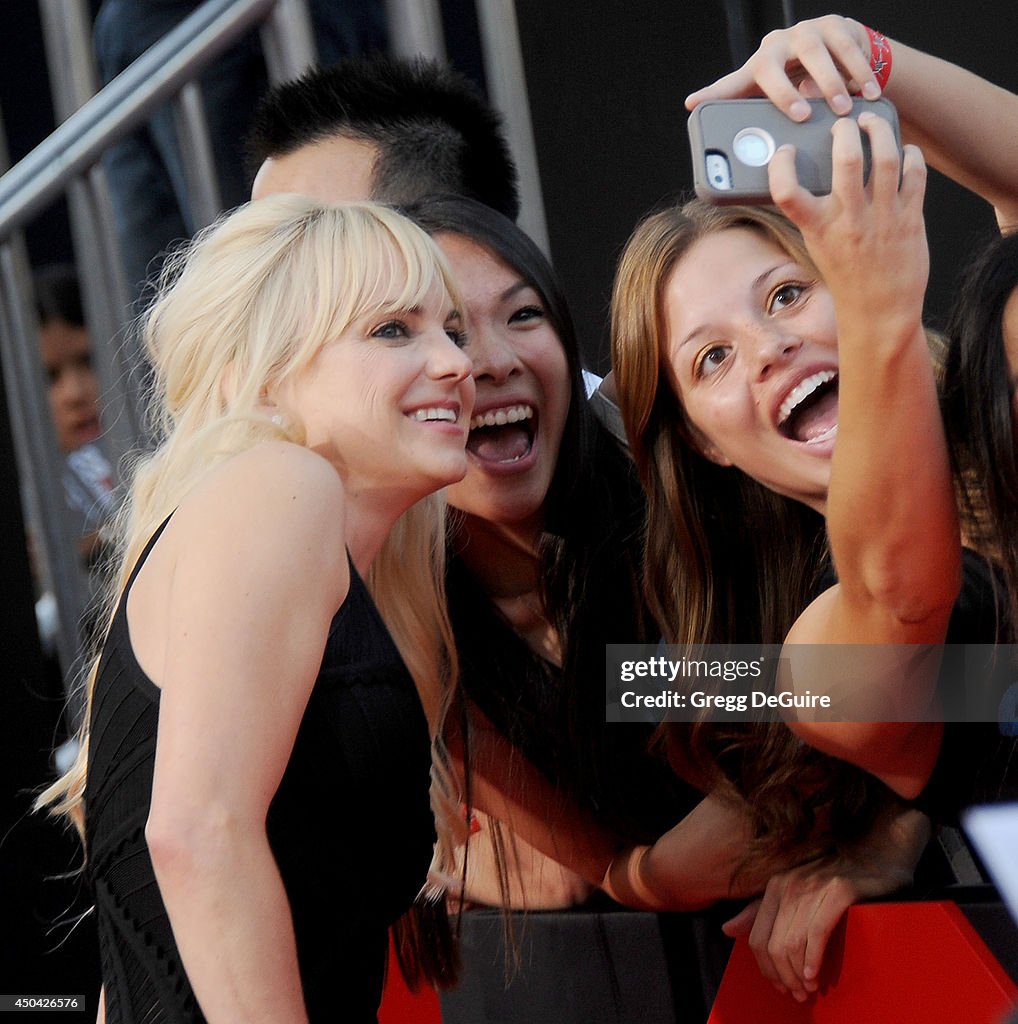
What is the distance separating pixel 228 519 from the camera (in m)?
0.96

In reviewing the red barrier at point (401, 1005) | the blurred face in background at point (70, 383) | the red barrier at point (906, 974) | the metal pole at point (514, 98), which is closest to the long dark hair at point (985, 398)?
the red barrier at point (906, 974)

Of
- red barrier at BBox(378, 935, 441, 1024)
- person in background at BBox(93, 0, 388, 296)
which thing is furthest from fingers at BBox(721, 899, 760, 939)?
person in background at BBox(93, 0, 388, 296)

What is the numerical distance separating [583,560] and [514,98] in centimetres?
50

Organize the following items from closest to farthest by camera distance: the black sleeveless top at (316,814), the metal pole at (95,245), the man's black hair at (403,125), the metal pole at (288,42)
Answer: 1. the black sleeveless top at (316,814)
2. the man's black hair at (403,125)
3. the metal pole at (288,42)
4. the metal pole at (95,245)

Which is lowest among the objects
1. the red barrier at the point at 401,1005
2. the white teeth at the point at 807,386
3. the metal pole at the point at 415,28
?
the red barrier at the point at 401,1005

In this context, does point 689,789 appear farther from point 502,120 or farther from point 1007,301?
point 502,120

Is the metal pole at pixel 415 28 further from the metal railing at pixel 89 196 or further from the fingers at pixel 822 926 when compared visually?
the fingers at pixel 822 926

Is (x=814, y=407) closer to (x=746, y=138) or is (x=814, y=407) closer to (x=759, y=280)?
(x=759, y=280)

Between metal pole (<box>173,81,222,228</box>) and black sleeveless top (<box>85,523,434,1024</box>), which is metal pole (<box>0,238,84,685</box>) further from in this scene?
black sleeveless top (<box>85,523,434,1024</box>)

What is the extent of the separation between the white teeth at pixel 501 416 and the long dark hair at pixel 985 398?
44 centimetres

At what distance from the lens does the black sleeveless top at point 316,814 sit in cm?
102

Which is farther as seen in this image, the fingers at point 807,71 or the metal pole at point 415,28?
the metal pole at point 415,28

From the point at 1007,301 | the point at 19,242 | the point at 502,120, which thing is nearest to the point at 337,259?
the point at 502,120

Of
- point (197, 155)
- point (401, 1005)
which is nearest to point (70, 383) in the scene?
point (197, 155)
